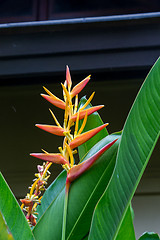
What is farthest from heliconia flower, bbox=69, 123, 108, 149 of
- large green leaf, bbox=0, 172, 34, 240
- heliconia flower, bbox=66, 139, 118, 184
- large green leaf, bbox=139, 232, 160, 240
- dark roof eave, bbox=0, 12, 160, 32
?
dark roof eave, bbox=0, 12, 160, 32

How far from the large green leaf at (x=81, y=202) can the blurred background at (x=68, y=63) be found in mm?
1294

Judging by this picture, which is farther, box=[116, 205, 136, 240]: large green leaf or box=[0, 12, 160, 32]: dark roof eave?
box=[0, 12, 160, 32]: dark roof eave

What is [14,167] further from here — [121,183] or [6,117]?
[121,183]

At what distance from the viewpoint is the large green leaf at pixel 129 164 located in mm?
582

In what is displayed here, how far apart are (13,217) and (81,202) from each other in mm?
121

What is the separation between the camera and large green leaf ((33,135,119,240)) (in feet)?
2.12

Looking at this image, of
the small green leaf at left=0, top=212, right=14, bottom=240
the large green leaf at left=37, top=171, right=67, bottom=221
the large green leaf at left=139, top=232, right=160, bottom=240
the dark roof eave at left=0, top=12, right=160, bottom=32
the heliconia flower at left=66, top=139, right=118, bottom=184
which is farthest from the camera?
the dark roof eave at left=0, top=12, right=160, bottom=32

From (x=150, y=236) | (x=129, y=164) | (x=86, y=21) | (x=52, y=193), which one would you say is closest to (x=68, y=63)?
(x=86, y=21)

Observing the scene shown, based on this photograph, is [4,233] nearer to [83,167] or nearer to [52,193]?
[83,167]

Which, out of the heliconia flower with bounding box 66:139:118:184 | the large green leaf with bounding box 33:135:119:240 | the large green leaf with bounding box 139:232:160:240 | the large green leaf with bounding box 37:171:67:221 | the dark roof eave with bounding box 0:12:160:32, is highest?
the dark roof eave with bounding box 0:12:160:32

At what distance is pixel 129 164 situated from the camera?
1.92 feet

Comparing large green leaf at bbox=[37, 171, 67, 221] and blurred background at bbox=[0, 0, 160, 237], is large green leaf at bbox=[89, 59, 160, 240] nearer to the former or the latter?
large green leaf at bbox=[37, 171, 67, 221]

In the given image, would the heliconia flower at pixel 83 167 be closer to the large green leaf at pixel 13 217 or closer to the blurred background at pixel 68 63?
the large green leaf at pixel 13 217

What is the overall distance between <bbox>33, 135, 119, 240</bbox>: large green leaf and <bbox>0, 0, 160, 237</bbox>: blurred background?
4.25 ft
